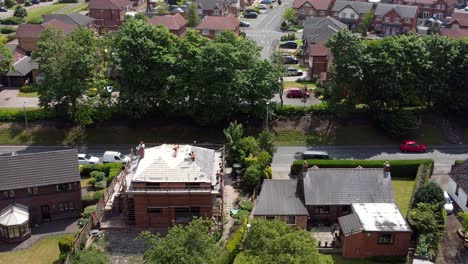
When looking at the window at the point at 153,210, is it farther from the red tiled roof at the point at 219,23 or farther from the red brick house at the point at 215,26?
the red tiled roof at the point at 219,23

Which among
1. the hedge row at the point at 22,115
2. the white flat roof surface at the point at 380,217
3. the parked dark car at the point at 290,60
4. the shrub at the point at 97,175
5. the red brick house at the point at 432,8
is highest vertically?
the red brick house at the point at 432,8

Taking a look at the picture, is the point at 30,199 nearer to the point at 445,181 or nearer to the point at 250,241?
the point at 250,241

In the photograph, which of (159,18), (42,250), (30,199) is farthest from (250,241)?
(159,18)

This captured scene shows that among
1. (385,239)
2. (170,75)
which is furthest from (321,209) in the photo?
(170,75)

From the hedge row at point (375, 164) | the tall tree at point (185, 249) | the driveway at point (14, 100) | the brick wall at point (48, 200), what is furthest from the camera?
the driveway at point (14, 100)

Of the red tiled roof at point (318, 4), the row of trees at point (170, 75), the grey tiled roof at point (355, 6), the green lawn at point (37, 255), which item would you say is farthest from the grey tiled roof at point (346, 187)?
the red tiled roof at point (318, 4)

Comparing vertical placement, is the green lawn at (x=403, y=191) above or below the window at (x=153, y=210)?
below

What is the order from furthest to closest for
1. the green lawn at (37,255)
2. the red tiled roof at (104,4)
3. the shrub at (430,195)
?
1. the red tiled roof at (104,4)
2. the shrub at (430,195)
3. the green lawn at (37,255)
